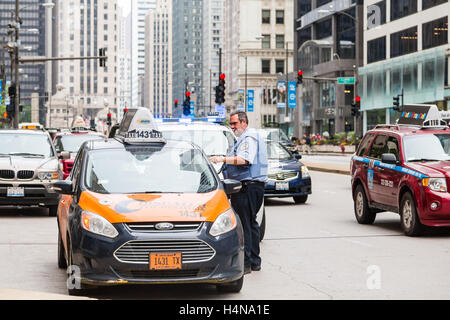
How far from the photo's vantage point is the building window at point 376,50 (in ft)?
237

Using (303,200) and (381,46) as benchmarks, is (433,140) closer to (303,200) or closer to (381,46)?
(303,200)

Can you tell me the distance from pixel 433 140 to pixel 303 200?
636 cm

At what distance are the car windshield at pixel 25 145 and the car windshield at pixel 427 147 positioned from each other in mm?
8013

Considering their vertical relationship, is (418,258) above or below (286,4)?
below

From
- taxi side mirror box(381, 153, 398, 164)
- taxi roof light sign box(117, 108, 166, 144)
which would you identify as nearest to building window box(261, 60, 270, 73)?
taxi roof light sign box(117, 108, 166, 144)

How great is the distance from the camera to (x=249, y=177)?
10.2 meters

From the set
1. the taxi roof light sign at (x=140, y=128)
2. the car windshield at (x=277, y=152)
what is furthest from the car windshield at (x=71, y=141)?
the taxi roof light sign at (x=140, y=128)

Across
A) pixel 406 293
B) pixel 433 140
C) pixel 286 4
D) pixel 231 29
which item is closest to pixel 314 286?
pixel 406 293

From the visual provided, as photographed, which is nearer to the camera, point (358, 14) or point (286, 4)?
point (358, 14)

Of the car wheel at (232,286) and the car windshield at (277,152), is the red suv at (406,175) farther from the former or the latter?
the car wheel at (232,286)

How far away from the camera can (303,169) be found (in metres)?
20.6

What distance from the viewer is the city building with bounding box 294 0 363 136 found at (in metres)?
86.6

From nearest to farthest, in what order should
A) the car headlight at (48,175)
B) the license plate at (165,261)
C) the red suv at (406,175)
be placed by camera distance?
the license plate at (165,261) → the red suv at (406,175) → the car headlight at (48,175)

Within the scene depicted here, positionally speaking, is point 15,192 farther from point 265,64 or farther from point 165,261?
point 265,64
